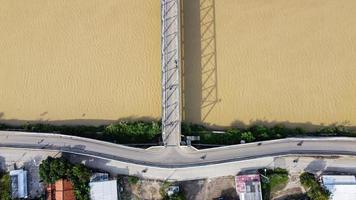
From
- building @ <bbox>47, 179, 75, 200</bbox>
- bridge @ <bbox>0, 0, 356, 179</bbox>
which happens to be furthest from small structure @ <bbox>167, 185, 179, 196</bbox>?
building @ <bbox>47, 179, 75, 200</bbox>

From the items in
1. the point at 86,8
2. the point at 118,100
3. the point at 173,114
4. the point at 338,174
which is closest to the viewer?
the point at 338,174

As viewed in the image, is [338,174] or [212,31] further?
[212,31]

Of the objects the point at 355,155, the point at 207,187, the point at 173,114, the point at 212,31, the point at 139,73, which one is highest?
the point at 212,31

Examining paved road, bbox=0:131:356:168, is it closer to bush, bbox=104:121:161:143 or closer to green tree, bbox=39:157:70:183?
bush, bbox=104:121:161:143

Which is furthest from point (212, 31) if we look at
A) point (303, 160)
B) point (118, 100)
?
point (303, 160)

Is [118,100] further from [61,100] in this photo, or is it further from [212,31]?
[212,31]
